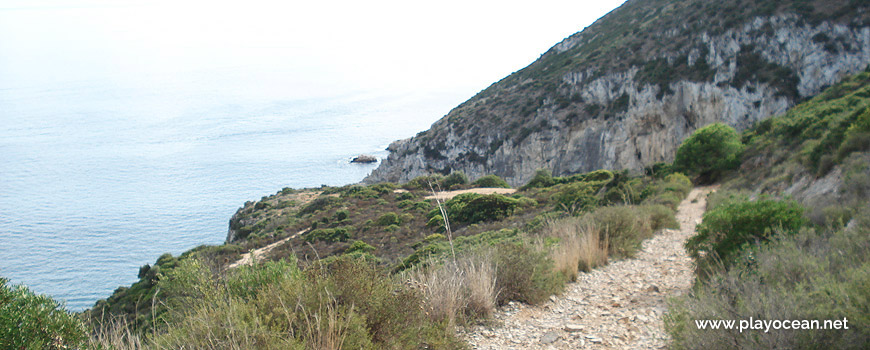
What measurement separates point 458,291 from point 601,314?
5.07 feet

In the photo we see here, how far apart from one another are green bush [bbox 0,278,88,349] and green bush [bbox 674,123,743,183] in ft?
85.9

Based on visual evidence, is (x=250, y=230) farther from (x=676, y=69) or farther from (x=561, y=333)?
(x=676, y=69)

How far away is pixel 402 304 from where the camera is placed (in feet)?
12.2

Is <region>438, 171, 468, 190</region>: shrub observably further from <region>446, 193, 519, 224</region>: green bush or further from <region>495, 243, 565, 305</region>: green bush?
<region>495, 243, 565, 305</region>: green bush

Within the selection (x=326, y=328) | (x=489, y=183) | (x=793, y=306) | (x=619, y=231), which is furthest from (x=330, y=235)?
(x=793, y=306)

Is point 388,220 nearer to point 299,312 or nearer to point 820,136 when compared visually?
point 820,136

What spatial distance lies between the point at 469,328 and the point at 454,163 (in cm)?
5325

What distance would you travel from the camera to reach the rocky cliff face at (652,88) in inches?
1480

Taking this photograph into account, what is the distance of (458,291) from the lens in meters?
4.68

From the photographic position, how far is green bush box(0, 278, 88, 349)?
2.50 metres

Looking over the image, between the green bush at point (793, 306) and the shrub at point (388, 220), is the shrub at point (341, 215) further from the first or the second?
the green bush at point (793, 306)

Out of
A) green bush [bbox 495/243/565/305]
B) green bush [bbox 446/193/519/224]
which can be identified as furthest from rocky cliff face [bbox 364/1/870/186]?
green bush [bbox 495/243/565/305]

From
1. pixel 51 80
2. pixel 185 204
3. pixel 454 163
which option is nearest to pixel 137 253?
pixel 185 204

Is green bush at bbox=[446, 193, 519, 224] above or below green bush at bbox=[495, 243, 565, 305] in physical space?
below
